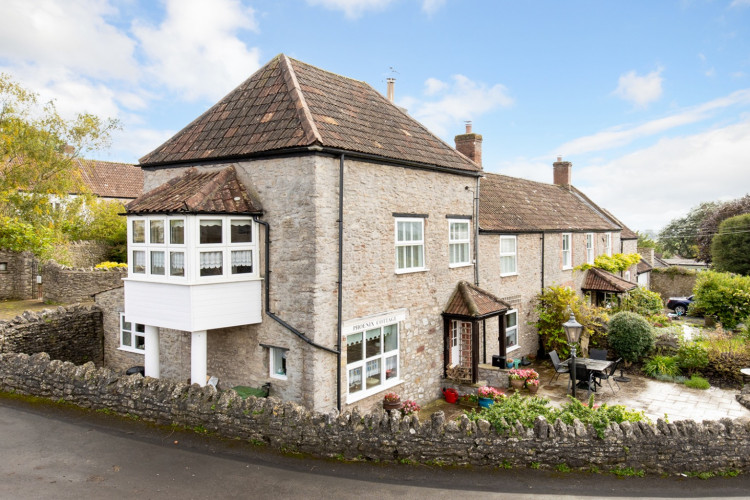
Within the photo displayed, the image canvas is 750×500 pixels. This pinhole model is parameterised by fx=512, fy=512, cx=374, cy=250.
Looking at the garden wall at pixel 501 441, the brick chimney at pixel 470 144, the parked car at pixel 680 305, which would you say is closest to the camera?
the garden wall at pixel 501 441

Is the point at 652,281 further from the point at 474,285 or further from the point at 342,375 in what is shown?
the point at 342,375

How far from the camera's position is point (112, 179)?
41688 millimetres

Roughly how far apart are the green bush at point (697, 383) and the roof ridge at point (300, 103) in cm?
1401

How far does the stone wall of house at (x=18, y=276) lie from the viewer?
2589 centimetres

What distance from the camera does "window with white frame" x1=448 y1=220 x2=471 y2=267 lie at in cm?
1620

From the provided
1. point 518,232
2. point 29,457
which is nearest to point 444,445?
point 29,457

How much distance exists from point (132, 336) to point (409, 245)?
1004 cm

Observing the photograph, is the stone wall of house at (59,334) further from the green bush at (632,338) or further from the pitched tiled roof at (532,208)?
the green bush at (632,338)

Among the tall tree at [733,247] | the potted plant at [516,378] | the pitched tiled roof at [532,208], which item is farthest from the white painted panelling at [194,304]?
the tall tree at [733,247]

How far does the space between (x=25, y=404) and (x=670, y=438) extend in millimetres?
14260

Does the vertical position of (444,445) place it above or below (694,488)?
above

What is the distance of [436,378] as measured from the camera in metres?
15.4

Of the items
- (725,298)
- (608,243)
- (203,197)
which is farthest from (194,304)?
(725,298)

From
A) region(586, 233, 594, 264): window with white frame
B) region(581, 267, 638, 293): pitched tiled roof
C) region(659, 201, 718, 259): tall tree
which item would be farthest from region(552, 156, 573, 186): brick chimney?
region(659, 201, 718, 259): tall tree
